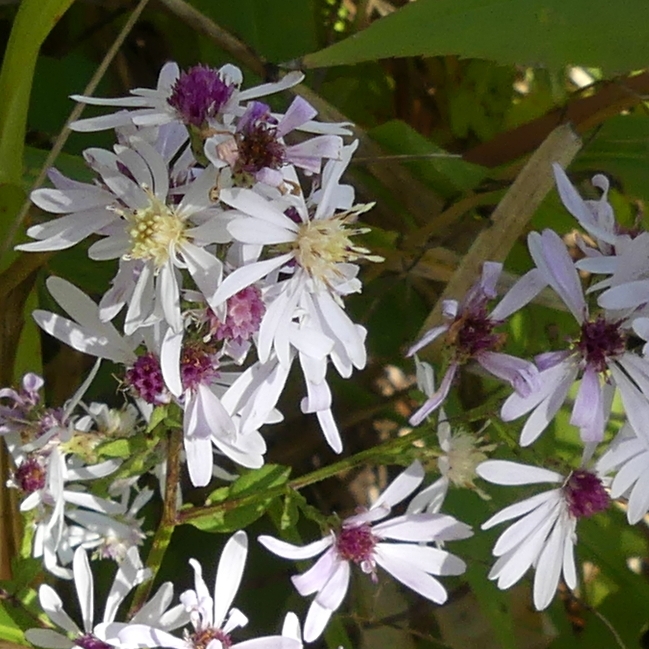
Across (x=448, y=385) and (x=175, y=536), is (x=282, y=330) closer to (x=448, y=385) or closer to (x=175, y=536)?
(x=448, y=385)

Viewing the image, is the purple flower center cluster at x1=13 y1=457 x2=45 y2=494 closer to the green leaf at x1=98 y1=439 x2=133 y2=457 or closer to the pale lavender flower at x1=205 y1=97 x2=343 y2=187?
the green leaf at x1=98 y1=439 x2=133 y2=457

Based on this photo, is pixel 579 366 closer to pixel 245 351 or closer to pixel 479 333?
pixel 479 333

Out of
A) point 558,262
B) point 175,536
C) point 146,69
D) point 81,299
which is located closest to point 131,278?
point 81,299

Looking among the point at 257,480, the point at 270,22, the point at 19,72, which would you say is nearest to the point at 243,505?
the point at 257,480

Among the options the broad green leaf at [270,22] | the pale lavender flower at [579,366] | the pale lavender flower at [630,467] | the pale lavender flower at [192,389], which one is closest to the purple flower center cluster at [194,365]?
the pale lavender flower at [192,389]

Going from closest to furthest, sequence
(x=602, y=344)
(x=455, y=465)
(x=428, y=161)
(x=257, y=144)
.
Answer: (x=257, y=144) → (x=602, y=344) → (x=455, y=465) → (x=428, y=161)

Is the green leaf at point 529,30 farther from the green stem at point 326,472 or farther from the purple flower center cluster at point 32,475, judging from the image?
the purple flower center cluster at point 32,475
